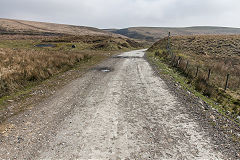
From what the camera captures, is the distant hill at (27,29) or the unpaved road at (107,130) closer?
the unpaved road at (107,130)

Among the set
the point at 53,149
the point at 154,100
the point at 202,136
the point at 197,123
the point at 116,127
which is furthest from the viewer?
the point at 154,100

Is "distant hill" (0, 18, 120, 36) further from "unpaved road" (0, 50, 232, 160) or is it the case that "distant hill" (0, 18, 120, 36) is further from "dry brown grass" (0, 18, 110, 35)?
"unpaved road" (0, 50, 232, 160)

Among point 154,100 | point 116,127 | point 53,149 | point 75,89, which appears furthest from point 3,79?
point 154,100

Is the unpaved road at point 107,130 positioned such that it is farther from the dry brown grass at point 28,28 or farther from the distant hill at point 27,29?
the dry brown grass at point 28,28

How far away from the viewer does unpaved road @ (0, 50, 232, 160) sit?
11.6 ft

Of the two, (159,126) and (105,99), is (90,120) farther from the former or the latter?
(159,126)

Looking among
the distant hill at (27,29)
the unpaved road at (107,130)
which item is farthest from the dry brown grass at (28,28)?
the unpaved road at (107,130)

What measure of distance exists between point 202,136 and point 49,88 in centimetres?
729

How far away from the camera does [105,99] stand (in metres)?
6.63

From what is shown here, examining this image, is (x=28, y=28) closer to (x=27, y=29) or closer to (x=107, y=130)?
(x=27, y=29)

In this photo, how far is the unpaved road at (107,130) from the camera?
139 inches

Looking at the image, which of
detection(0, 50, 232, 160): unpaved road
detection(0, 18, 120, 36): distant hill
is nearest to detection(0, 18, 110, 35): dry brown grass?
detection(0, 18, 120, 36): distant hill

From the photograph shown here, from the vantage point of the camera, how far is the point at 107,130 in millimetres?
4398

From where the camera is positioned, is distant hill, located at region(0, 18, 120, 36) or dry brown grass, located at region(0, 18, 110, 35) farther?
dry brown grass, located at region(0, 18, 110, 35)
